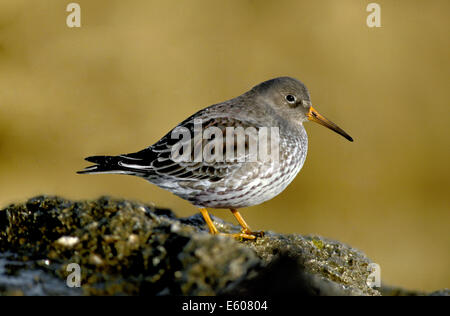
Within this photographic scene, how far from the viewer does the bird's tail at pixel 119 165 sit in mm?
Result: 6186

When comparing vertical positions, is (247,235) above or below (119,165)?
below

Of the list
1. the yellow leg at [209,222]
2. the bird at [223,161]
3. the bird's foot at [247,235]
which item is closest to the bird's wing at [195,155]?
the bird at [223,161]

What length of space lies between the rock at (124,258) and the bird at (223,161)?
113 cm

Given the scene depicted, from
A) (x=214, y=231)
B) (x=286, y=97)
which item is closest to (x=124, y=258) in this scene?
(x=214, y=231)

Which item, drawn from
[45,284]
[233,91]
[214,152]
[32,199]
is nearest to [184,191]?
[214,152]

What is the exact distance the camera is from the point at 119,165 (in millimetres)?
6238

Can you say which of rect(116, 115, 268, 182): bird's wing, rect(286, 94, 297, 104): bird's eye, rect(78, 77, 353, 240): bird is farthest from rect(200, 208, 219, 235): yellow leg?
rect(286, 94, 297, 104): bird's eye

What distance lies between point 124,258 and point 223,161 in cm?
228

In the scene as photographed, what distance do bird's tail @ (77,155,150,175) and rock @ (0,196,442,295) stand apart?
1.16 metres

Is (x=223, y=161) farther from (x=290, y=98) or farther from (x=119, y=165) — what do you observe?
(x=290, y=98)

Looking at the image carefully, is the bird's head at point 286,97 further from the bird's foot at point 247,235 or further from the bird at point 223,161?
the bird's foot at point 247,235

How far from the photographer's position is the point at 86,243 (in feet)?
13.9

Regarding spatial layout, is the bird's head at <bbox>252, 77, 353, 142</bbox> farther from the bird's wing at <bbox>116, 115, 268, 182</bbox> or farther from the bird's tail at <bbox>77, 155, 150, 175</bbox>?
the bird's tail at <bbox>77, 155, 150, 175</bbox>
